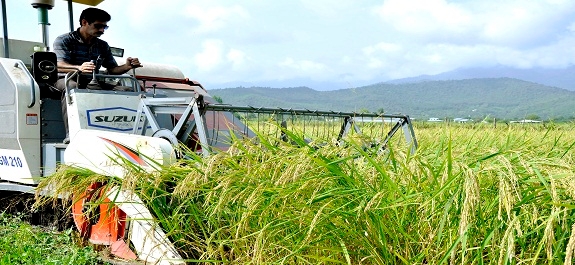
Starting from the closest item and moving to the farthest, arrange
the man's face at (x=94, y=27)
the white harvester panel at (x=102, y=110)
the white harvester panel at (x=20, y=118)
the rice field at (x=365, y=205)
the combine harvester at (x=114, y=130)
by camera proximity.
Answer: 1. the rice field at (x=365, y=205)
2. the combine harvester at (x=114, y=130)
3. the white harvester panel at (x=102, y=110)
4. the white harvester panel at (x=20, y=118)
5. the man's face at (x=94, y=27)

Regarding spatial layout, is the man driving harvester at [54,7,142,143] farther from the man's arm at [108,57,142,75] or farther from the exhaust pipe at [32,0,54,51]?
the exhaust pipe at [32,0,54,51]

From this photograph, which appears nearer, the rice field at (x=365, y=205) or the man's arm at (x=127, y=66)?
the rice field at (x=365, y=205)

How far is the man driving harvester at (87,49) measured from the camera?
5.92m

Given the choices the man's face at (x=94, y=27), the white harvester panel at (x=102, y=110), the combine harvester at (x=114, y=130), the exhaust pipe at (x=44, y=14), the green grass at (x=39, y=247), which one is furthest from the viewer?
the exhaust pipe at (x=44, y=14)

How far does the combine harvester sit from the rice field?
0.74 ft

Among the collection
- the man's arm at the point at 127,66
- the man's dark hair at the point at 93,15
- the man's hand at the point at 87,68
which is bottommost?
the man's hand at the point at 87,68

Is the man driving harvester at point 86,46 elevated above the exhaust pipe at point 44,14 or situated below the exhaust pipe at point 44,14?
below

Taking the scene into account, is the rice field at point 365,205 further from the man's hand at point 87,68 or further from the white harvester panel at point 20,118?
the white harvester panel at point 20,118

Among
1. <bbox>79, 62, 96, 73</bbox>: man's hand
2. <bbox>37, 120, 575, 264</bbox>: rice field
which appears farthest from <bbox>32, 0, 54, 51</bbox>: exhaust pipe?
<bbox>37, 120, 575, 264</bbox>: rice field

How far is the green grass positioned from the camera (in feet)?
14.4

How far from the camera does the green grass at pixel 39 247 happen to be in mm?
4402

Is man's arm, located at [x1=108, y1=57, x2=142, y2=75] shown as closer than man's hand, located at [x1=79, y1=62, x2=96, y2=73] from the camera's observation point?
No

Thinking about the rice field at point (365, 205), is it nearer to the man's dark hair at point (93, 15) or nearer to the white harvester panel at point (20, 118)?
the white harvester panel at point (20, 118)

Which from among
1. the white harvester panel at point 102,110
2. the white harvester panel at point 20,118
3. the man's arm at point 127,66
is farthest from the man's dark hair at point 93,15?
the white harvester panel at point 102,110
